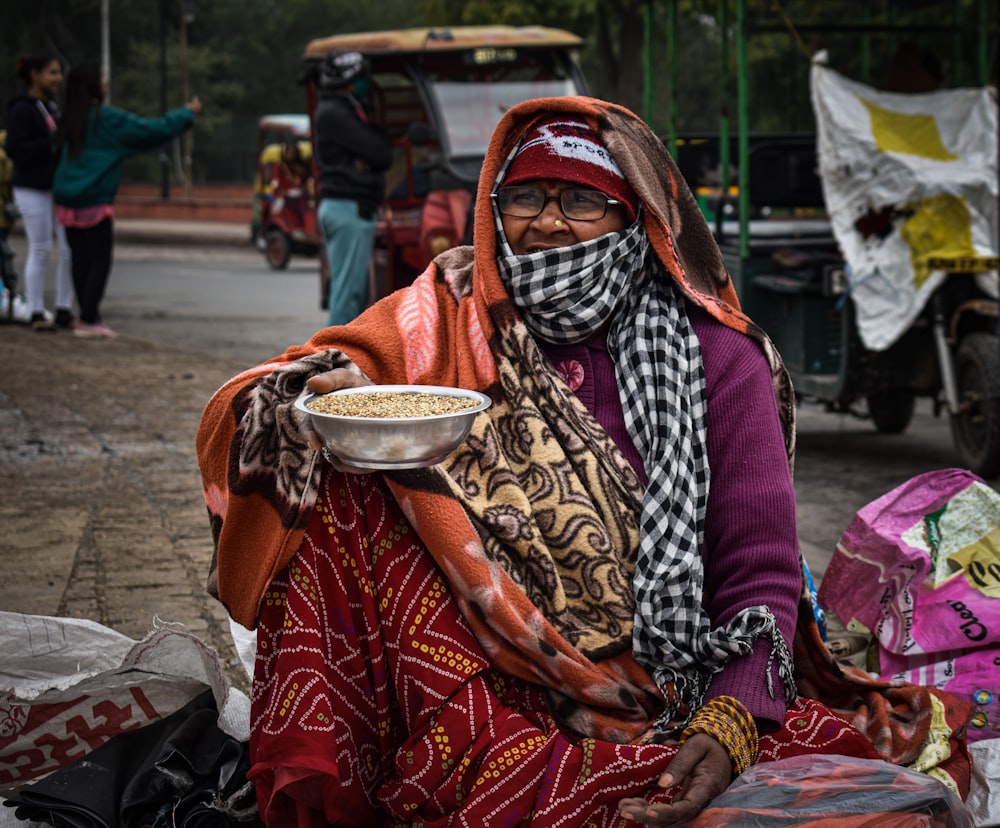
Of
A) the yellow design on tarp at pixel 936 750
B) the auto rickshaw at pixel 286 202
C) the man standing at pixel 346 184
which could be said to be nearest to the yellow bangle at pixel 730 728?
the yellow design on tarp at pixel 936 750

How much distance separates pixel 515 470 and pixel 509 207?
0.48m

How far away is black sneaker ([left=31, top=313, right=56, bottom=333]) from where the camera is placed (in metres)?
9.36

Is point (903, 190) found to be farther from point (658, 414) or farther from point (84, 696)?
point (84, 696)

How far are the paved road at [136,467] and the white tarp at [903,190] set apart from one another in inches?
32.2

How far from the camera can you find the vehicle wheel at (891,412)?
659 cm

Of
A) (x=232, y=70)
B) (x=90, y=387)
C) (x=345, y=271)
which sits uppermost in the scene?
(x=232, y=70)

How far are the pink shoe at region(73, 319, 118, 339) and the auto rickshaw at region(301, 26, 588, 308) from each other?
62.3 inches

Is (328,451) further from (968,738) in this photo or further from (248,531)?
(968,738)

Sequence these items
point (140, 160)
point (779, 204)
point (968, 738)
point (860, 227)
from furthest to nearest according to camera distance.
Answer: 1. point (140, 160)
2. point (779, 204)
3. point (860, 227)
4. point (968, 738)

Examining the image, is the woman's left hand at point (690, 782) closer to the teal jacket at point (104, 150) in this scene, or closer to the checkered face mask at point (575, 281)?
the checkered face mask at point (575, 281)

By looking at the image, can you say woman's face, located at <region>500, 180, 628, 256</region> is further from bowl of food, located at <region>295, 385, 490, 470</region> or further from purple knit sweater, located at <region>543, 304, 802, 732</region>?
bowl of food, located at <region>295, 385, 490, 470</region>

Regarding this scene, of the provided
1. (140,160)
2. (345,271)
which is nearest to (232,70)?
(140,160)

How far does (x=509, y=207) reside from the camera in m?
2.33

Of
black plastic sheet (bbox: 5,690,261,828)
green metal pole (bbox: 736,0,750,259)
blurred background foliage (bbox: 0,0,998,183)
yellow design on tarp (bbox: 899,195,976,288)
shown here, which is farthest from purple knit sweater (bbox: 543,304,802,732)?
blurred background foliage (bbox: 0,0,998,183)
